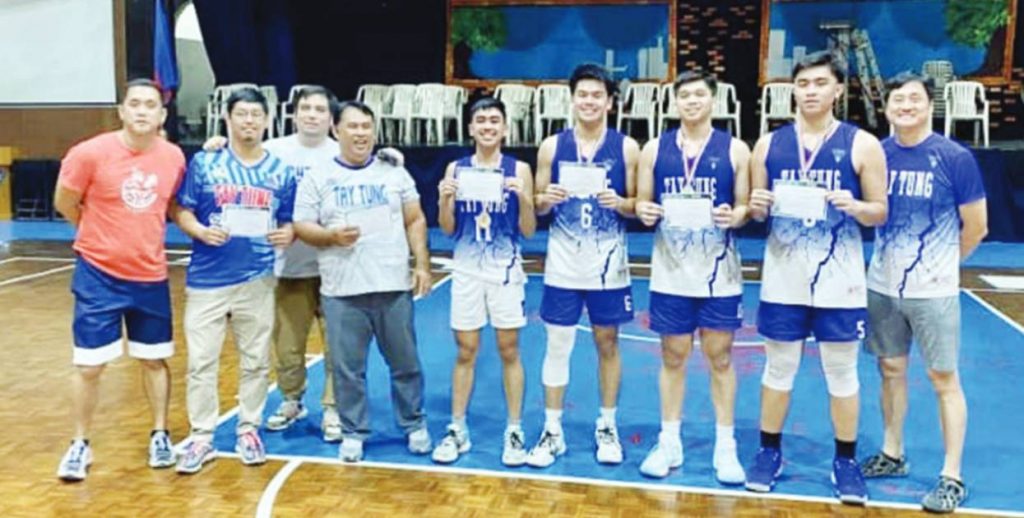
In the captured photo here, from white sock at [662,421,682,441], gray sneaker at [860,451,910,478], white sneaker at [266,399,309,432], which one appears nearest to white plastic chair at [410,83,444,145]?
white sneaker at [266,399,309,432]

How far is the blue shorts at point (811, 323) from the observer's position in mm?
4098

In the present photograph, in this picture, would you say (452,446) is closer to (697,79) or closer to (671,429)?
(671,429)

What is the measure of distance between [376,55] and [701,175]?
13271 mm

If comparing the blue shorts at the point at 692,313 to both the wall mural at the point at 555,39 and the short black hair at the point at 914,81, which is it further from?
the wall mural at the point at 555,39

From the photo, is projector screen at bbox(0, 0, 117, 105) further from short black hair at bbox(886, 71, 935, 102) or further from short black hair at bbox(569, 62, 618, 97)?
short black hair at bbox(886, 71, 935, 102)

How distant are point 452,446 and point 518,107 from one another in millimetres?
10518

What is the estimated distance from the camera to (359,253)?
453cm

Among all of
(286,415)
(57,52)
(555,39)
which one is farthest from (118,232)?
(57,52)

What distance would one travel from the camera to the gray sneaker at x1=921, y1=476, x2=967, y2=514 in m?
4.06

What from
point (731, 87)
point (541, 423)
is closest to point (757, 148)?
point (541, 423)

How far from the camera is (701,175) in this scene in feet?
14.0

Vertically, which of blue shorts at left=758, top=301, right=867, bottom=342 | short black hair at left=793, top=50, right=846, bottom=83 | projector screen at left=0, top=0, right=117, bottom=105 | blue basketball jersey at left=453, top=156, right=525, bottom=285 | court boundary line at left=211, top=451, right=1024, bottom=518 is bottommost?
court boundary line at left=211, top=451, right=1024, bottom=518

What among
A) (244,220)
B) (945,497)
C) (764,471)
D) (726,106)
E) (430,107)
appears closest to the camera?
(945,497)

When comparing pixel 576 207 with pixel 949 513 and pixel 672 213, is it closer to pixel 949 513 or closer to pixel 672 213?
pixel 672 213
